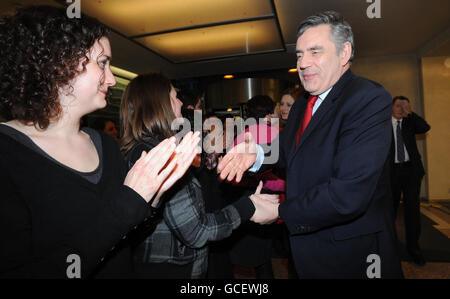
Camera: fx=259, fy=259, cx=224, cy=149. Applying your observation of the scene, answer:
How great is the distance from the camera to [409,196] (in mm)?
3510

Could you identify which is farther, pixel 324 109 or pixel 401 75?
pixel 401 75

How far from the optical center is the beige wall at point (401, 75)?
6.74 meters

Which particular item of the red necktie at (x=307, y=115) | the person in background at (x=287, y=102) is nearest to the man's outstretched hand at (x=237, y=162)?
the red necktie at (x=307, y=115)

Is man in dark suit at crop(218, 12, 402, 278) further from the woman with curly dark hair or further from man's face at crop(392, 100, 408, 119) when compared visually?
man's face at crop(392, 100, 408, 119)

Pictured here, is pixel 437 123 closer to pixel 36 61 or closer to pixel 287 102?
pixel 287 102

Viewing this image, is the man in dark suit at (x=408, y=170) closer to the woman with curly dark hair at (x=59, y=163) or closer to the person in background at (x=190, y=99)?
the person in background at (x=190, y=99)

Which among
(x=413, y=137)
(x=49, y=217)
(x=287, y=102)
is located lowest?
(x=49, y=217)

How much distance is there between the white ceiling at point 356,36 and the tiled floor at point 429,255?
11.9 feet

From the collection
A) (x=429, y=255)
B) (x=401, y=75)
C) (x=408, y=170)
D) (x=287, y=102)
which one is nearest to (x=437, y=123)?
(x=401, y=75)

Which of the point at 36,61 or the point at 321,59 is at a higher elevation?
the point at 321,59

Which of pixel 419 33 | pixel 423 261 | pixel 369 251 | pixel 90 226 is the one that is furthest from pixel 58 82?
pixel 419 33

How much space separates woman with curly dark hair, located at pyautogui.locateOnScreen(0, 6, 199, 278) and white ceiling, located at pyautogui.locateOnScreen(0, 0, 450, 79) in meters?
3.31

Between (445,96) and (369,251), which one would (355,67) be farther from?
(369,251)

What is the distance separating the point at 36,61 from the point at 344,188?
1274mm
